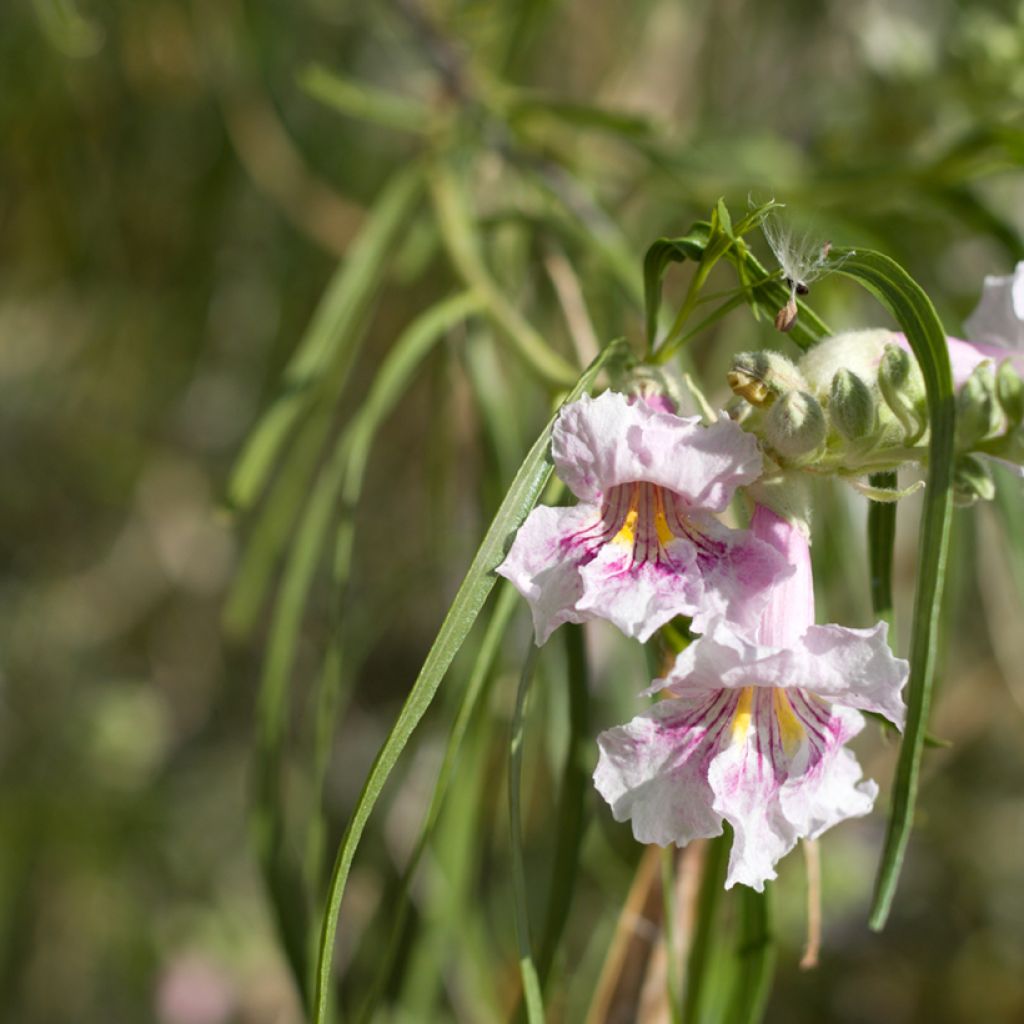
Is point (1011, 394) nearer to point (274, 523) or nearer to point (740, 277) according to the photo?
point (740, 277)

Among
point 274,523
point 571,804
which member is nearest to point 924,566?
point 571,804

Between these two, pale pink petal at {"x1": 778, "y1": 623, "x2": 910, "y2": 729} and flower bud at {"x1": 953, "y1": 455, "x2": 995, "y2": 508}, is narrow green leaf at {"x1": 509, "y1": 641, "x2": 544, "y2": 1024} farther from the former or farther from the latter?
flower bud at {"x1": 953, "y1": 455, "x2": 995, "y2": 508}

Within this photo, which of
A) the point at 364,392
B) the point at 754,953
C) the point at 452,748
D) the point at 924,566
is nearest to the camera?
the point at 924,566

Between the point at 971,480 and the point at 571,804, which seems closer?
the point at 971,480

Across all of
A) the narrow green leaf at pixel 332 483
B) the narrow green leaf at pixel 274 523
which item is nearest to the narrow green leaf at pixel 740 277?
the narrow green leaf at pixel 332 483

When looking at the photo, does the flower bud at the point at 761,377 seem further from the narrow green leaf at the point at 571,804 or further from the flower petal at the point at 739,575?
the narrow green leaf at the point at 571,804

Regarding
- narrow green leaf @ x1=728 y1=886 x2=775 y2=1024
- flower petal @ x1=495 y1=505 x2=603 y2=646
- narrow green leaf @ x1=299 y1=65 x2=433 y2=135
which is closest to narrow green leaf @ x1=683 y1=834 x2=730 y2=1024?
narrow green leaf @ x1=728 y1=886 x2=775 y2=1024
